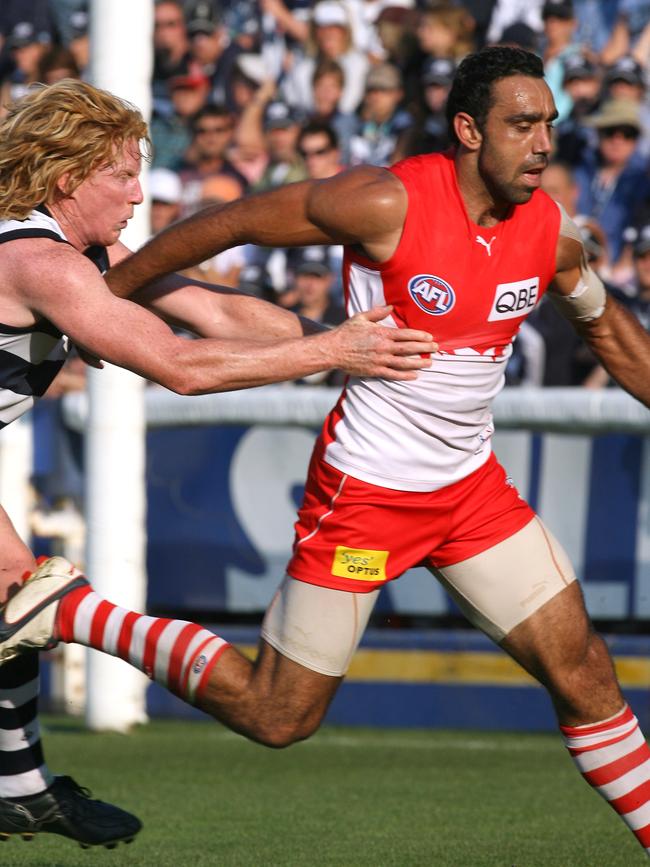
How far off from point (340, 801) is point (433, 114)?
20.2 feet

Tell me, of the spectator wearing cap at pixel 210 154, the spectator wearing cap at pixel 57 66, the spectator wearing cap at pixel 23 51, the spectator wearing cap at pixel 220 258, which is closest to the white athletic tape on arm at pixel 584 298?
the spectator wearing cap at pixel 220 258

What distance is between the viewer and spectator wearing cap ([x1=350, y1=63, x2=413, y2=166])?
11820mm

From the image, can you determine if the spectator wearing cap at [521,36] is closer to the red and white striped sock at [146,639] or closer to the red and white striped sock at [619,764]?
the red and white striped sock at [619,764]

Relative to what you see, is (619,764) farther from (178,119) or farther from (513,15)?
(178,119)

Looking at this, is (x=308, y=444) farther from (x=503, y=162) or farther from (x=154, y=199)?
(x=503, y=162)

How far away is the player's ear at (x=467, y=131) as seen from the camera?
4770 millimetres

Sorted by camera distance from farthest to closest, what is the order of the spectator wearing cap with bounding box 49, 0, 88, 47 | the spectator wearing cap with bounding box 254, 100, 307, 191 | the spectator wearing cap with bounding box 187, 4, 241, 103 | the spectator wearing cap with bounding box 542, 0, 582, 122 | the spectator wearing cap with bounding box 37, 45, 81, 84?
the spectator wearing cap with bounding box 49, 0, 88, 47, the spectator wearing cap with bounding box 187, 4, 241, 103, the spectator wearing cap with bounding box 37, 45, 81, 84, the spectator wearing cap with bounding box 254, 100, 307, 191, the spectator wearing cap with bounding box 542, 0, 582, 122

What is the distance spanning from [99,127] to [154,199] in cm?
718

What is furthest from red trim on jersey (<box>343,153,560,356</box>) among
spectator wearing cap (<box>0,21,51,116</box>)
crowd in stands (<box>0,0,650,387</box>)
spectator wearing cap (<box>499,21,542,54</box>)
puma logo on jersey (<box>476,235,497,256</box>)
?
spectator wearing cap (<box>0,21,51,116</box>)

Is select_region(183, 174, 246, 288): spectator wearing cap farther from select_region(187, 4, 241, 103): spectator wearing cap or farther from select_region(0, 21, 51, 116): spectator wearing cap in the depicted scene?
select_region(0, 21, 51, 116): spectator wearing cap

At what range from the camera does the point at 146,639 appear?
466 cm

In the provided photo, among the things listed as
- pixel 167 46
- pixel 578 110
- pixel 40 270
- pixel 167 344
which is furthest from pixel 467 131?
pixel 167 46

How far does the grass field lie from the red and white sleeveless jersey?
4.89ft

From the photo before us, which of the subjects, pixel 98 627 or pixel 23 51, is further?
pixel 23 51
